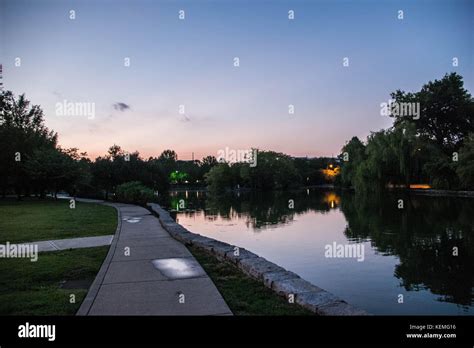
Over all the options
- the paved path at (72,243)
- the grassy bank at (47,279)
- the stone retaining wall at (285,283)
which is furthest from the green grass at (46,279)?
the stone retaining wall at (285,283)

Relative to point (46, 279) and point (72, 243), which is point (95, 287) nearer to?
point (46, 279)

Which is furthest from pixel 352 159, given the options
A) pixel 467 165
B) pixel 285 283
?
pixel 285 283

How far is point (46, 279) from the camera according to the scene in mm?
5883

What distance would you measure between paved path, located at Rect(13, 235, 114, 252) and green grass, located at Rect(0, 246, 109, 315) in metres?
0.53

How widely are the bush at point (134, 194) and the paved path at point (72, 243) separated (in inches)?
513

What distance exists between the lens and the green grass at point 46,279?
14.6 feet

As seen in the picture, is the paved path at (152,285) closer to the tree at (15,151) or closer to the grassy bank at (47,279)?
the grassy bank at (47,279)

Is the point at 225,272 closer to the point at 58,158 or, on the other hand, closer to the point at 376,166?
the point at 58,158

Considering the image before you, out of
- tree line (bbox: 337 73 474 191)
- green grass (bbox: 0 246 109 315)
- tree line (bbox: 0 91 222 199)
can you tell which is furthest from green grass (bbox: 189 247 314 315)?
tree line (bbox: 337 73 474 191)

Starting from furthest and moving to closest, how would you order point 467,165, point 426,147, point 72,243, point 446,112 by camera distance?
1. point 446,112
2. point 426,147
3. point 467,165
4. point 72,243

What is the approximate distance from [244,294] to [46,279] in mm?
3284

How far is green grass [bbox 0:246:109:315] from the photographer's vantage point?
445 centimetres
